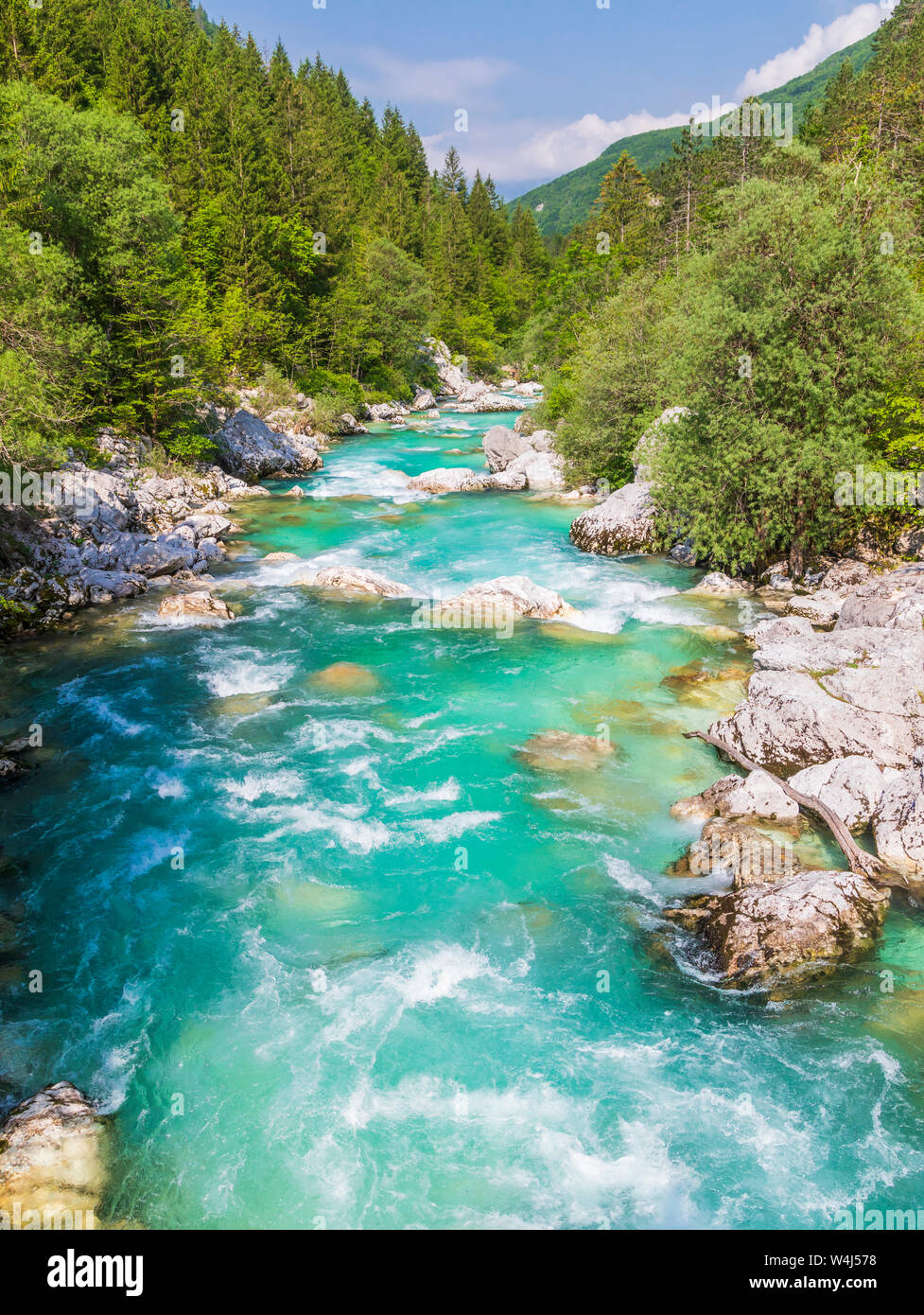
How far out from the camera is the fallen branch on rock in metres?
10.7

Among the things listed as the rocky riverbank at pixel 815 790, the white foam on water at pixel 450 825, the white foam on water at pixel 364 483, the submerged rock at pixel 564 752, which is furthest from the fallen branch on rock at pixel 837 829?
the white foam on water at pixel 364 483

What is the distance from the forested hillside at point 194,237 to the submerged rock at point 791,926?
1672cm

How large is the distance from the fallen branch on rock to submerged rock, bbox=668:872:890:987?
59 cm

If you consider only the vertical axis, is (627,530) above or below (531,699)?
above

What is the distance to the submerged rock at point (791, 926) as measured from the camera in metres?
9.30

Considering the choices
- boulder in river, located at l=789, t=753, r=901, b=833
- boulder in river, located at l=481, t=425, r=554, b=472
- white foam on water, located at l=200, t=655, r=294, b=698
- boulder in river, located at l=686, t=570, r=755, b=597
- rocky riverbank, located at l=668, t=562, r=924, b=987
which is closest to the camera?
rocky riverbank, located at l=668, t=562, r=924, b=987

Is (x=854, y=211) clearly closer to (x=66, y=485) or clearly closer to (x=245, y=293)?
(x=66, y=485)

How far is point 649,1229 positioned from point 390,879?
5659 millimetres

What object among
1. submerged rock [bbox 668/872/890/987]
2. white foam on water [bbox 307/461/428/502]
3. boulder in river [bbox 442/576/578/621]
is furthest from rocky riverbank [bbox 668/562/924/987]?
white foam on water [bbox 307/461/428/502]

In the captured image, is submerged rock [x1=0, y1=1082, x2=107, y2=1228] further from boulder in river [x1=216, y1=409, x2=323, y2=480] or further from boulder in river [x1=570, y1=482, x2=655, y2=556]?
boulder in river [x1=216, y1=409, x2=323, y2=480]

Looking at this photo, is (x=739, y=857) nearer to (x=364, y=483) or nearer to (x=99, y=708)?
(x=99, y=708)

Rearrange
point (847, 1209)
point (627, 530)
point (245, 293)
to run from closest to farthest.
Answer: point (847, 1209)
point (627, 530)
point (245, 293)

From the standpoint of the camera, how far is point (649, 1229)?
677 centimetres
